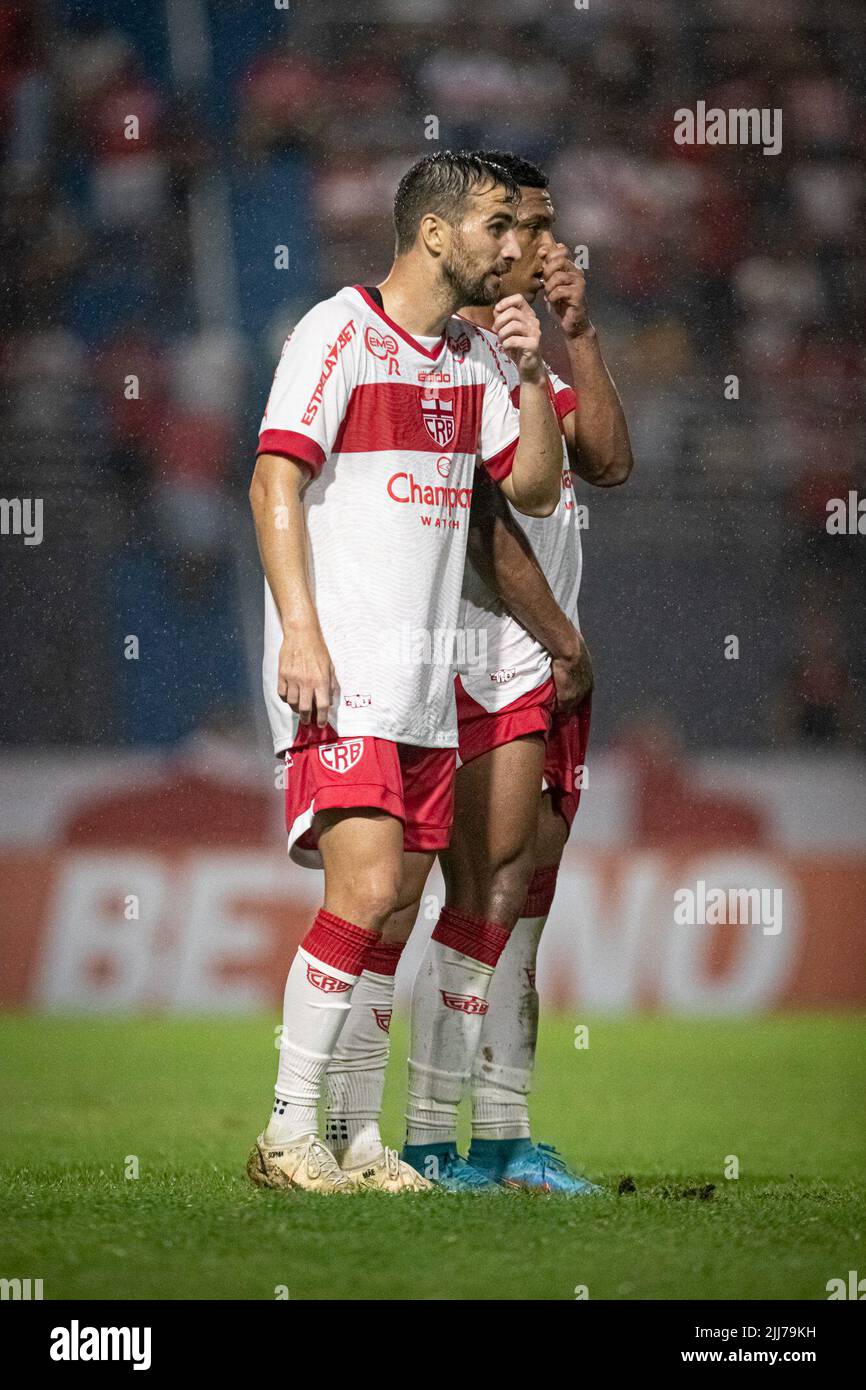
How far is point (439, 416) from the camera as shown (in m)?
3.30

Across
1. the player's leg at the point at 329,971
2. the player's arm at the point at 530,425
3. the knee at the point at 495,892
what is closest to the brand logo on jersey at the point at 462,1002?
the knee at the point at 495,892

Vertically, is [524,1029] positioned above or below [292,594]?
below

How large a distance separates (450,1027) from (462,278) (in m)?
1.43

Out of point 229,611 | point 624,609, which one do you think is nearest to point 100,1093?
point 229,611

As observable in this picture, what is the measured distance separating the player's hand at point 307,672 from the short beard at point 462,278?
2.36 feet

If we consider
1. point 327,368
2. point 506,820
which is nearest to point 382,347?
point 327,368

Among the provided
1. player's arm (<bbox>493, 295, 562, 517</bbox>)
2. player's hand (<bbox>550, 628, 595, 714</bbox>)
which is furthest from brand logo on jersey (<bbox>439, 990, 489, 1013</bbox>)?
player's arm (<bbox>493, 295, 562, 517</bbox>)

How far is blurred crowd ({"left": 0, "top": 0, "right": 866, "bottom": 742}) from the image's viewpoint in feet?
18.0

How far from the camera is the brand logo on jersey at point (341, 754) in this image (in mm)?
3139

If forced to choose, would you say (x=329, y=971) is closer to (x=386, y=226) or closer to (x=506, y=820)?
(x=506, y=820)

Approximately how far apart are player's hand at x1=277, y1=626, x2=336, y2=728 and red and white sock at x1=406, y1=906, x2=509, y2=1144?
66 centimetres

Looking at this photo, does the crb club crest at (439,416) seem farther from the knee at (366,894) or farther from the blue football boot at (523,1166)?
the blue football boot at (523,1166)
